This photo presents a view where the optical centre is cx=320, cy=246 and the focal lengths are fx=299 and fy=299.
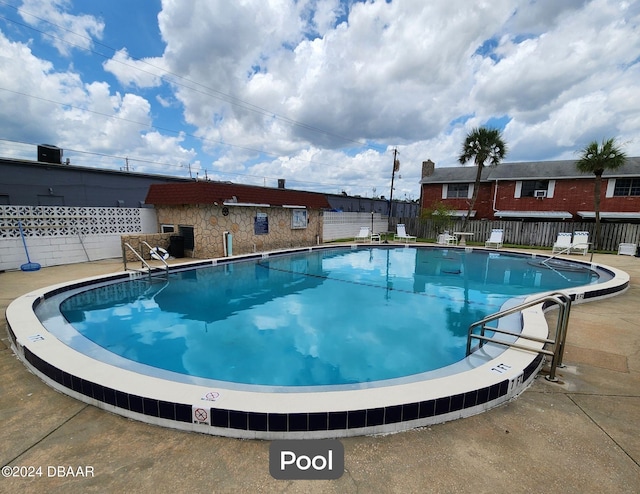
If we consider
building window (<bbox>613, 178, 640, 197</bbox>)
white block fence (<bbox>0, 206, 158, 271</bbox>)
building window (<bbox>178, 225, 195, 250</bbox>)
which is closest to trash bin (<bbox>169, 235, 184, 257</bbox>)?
building window (<bbox>178, 225, 195, 250</bbox>)

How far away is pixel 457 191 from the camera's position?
84.6 ft

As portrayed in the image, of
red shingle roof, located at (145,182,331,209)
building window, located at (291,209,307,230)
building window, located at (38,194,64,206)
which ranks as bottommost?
building window, located at (291,209,307,230)

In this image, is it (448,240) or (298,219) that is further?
(448,240)

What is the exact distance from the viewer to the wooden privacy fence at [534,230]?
17688 millimetres

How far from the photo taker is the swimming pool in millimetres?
2717

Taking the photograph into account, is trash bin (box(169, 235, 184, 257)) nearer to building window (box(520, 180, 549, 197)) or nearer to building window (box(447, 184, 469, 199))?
building window (box(447, 184, 469, 199))

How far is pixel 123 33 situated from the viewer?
496 inches

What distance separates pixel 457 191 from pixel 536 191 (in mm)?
5557

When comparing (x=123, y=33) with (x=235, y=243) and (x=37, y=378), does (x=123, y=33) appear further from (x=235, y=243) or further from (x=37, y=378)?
(x=37, y=378)

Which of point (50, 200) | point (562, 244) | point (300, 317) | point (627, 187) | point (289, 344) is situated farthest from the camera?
point (627, 187)

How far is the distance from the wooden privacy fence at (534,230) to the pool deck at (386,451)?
66.7 ft

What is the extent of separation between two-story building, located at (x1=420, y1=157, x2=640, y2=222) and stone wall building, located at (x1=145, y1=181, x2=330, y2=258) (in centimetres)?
1616

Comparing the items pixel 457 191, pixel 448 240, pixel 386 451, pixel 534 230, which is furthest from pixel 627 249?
pixel 386 451

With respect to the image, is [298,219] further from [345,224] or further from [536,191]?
[536,191]
